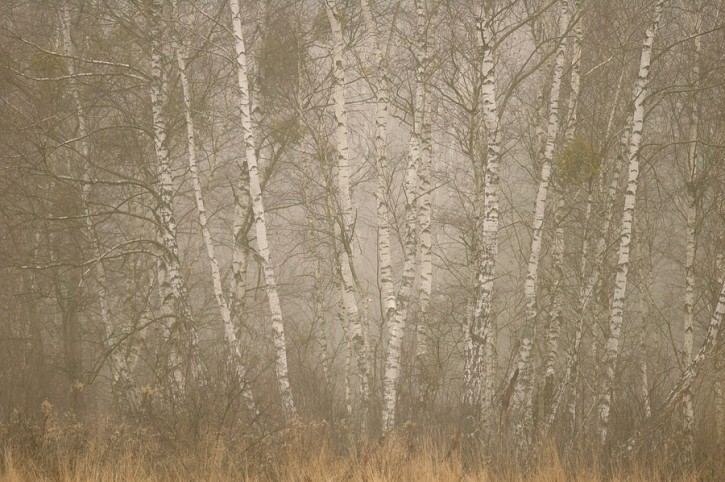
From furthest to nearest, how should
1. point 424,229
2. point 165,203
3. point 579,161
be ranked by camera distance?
point 424,229
point 579,161
point 165,203

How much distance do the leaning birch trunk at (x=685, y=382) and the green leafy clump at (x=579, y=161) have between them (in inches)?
106

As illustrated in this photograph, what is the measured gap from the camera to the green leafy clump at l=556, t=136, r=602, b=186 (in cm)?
920

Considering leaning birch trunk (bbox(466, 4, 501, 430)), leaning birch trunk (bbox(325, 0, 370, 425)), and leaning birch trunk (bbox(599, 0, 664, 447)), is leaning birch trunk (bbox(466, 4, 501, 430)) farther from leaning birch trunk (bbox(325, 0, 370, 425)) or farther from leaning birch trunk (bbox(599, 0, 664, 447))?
leaning birch trunk (bbox(325, 0, 370, 425))

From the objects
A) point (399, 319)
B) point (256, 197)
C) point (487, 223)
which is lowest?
point (399, 319)

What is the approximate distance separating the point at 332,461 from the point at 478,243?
5.88 m

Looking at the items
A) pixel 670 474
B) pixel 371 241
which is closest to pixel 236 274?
pixel 670 474

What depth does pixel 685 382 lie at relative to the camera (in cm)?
702

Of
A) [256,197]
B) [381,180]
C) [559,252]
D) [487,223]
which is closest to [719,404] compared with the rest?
[559,252]

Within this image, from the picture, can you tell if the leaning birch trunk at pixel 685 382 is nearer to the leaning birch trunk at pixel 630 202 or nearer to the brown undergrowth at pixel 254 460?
the brown undergrowth at pixel 254 460

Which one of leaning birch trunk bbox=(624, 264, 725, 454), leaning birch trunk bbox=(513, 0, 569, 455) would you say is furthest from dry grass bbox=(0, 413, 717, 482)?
leaning birch trunk bbox=(513, 0, 569, 455)

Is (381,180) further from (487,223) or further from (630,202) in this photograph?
(630,202)

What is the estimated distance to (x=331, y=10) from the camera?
9312mm

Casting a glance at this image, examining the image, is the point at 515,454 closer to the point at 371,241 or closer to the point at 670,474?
the point at 670,474

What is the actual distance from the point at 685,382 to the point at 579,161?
3.55 meters
